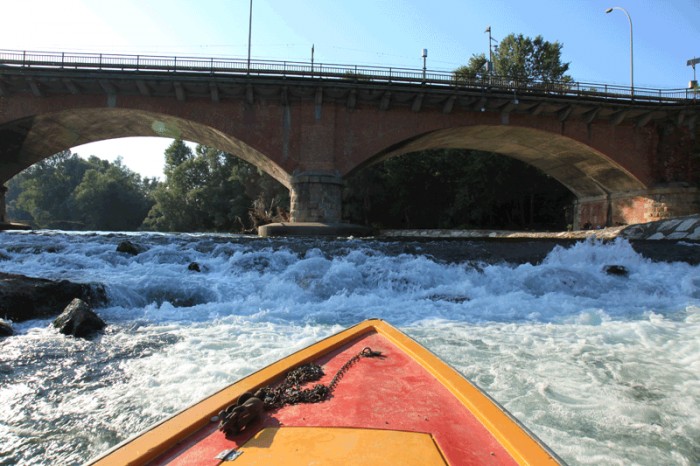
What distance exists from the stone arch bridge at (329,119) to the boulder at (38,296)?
38.0 ft

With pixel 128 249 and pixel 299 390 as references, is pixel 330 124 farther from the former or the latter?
pixel 299 390

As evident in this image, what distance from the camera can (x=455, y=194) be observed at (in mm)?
35156

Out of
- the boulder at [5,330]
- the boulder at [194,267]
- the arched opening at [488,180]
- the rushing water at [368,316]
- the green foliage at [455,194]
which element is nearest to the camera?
the rushing water at [368,316]

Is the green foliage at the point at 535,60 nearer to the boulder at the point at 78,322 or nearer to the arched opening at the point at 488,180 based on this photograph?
the arched opening at the point at 488,180

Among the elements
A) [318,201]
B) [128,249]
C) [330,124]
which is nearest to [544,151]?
[330,124]

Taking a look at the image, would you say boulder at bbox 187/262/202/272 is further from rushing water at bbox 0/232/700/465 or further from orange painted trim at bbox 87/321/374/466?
orange painted trim at bbox 87/321/374/466

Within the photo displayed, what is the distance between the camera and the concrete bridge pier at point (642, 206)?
802 inches

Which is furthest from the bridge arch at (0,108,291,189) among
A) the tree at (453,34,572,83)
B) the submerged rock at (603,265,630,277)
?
the tree at (453,34,572,83)

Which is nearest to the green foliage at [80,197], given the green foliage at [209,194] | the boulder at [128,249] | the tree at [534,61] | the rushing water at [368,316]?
the green foliage at [209,194]

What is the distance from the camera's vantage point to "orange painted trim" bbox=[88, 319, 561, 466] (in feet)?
4.36

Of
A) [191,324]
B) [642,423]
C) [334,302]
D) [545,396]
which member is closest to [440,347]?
[545,396]

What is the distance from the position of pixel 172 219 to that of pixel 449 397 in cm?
4545

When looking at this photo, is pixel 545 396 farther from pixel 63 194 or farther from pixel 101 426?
pixel 63 194

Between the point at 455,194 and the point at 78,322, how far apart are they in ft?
107
